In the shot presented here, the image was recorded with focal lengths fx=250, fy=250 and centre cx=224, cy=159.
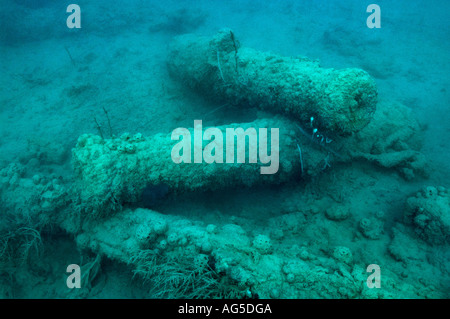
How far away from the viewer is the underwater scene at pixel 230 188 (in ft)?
8.82

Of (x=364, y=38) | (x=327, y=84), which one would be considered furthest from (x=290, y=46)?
(x=327, y=84)

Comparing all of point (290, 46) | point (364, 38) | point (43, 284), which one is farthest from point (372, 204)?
point (364, 38)

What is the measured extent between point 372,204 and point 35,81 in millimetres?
9507

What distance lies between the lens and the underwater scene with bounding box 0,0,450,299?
2.69 m

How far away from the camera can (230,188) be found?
154 inches

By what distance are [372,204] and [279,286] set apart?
2270 mm

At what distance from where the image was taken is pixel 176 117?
5.95 metres

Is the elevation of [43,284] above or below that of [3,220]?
below
